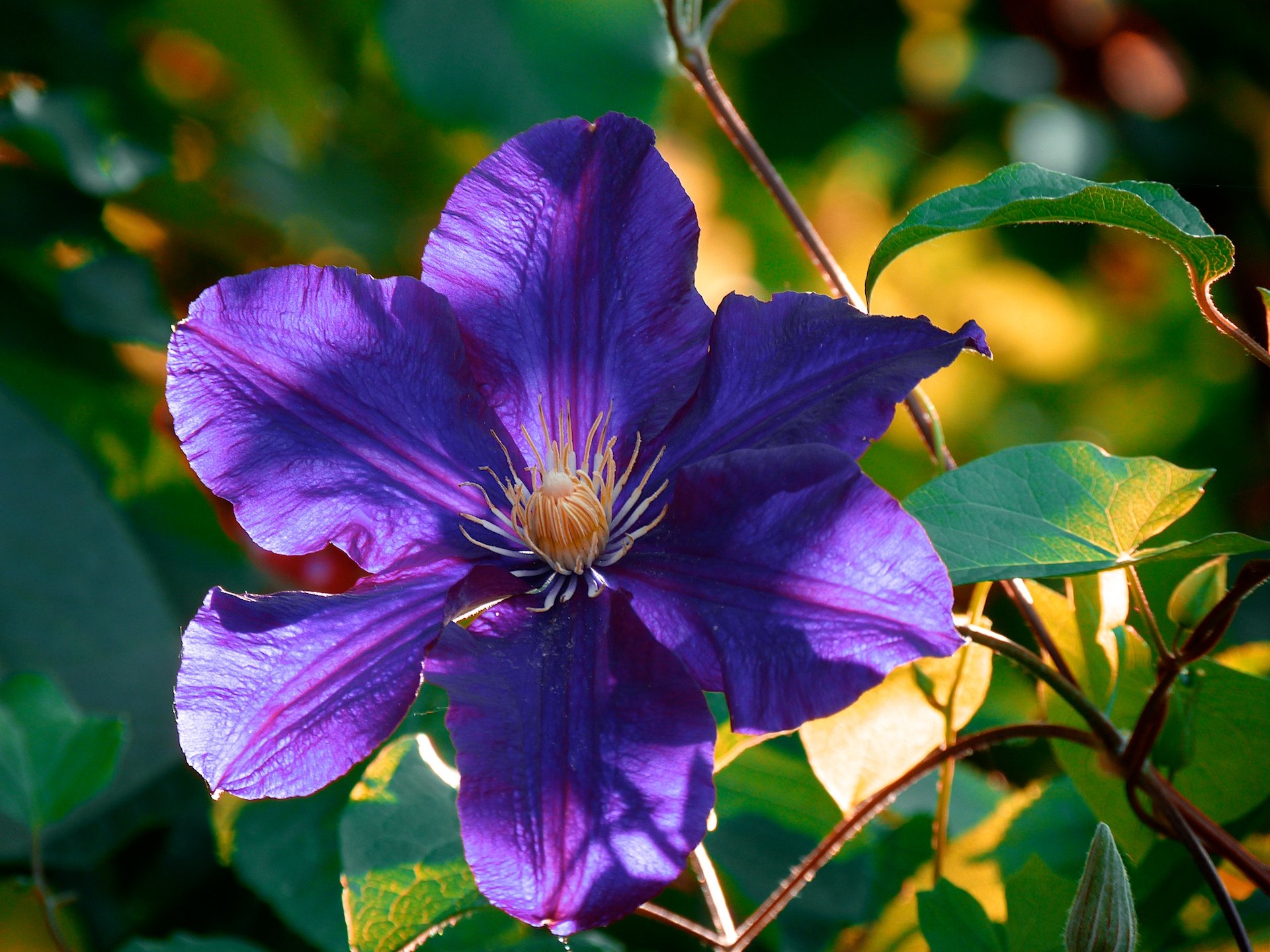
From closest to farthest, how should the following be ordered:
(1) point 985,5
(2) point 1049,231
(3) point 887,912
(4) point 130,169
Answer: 1. (3) point 887,912
2. (4) point 130,169
3. (2) point 1049,231
4. (1) point 985,5

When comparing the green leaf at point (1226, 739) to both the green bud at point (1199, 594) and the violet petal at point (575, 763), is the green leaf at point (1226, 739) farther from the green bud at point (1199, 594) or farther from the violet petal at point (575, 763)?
the violet petal at point (575, 763)

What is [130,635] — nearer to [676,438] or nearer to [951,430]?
[676,438]

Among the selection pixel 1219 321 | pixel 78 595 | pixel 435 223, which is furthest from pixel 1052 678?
pixel 435 223

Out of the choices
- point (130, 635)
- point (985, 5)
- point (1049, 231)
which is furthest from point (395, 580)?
point (985, 5)

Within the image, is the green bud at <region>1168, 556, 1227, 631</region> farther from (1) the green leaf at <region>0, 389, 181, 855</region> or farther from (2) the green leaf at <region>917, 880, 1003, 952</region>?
(1) the green leaf at <region>0, 389, 181, 855</region>

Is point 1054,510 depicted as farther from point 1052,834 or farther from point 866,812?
point 1052,834

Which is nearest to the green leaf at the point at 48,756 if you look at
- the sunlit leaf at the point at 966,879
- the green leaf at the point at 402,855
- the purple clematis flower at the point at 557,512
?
the green leaf at the point at 402,855

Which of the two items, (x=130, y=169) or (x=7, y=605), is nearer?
(x=7, y=605)
